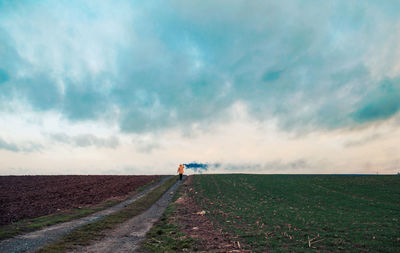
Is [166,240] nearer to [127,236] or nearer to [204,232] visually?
[204,232]

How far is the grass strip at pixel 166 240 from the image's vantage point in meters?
12.4

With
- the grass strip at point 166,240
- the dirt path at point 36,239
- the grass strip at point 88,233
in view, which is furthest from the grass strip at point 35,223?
the grass strip at point 166,240

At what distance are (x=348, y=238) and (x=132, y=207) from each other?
1996cm

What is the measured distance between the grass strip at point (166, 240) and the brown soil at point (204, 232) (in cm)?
51

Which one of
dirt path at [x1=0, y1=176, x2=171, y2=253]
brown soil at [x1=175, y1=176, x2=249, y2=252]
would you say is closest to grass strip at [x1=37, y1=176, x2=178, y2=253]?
dirt path at [x1=0, y1=176, x2=171, y2=253]

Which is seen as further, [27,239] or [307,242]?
[27,239]

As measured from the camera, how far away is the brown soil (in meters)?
12.2

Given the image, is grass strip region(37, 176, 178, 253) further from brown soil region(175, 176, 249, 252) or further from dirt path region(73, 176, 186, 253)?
brown soil region(175, 176, 249, 252)

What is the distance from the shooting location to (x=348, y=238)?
42.8 ft

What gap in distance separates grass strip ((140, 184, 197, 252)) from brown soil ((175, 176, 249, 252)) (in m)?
0.51

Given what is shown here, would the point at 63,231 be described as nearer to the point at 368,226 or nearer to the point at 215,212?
the point at 215,212

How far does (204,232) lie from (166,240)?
261cm

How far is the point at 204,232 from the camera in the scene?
50.3 ft

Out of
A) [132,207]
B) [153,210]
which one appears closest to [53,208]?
[132,207]
